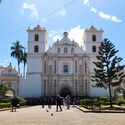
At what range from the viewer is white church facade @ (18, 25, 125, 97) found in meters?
58.6

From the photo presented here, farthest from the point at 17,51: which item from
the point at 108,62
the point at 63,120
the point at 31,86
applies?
the point at 63,120

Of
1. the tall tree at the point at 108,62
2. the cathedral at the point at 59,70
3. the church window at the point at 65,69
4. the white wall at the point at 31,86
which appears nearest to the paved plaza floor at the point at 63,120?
the tall tree at the point at 108,62

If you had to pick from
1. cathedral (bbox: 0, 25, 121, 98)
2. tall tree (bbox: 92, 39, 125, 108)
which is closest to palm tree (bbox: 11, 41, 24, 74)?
cathedral (bbox: 0, 25, 121, 98)

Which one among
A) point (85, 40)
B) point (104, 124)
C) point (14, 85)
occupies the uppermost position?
point (85, 40)

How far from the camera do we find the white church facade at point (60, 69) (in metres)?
58.6

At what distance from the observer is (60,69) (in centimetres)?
5991

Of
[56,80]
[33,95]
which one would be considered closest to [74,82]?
[56,80]

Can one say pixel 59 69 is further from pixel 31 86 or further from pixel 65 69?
pixel 31 86

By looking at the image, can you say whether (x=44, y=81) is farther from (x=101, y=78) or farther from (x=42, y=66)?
(x=101, y=78)

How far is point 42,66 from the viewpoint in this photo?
5950cm

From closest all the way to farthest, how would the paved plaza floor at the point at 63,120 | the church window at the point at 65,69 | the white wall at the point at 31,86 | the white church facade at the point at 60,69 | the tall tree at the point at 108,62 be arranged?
the paved plaza floor at the point at 63,120 → the tall tree at the point at 108,62 → the white wall at the point at 31,86 → the white church facade at the point at 60,69 → the church window at the point at 65,69

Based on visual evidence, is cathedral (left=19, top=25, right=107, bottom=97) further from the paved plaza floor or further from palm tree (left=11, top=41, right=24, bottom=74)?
the paved plaza floor

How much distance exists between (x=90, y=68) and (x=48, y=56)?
320 inches

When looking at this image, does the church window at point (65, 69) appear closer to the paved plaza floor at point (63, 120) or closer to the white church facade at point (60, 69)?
the white church facade at point (60, 69)
